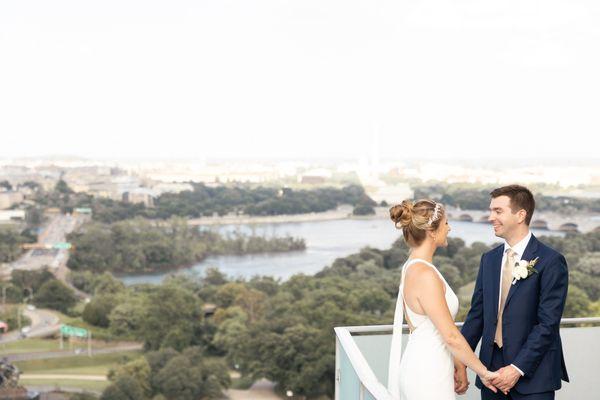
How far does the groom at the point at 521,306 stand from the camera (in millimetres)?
1990

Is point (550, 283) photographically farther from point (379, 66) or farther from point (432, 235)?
point (379, 66)

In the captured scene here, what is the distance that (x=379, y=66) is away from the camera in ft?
142

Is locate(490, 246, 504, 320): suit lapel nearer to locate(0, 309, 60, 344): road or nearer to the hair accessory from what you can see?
the hair accessory

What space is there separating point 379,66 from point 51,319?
76.2ft

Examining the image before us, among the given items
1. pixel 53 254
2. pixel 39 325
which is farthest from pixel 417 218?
pixel 53 254

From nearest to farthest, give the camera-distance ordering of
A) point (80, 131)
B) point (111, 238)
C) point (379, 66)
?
point (111, 238), point (80, 131), point (379, 66)

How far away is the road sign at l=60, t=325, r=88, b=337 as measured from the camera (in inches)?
1094

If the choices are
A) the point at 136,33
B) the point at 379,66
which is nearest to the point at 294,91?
the point at 379,66

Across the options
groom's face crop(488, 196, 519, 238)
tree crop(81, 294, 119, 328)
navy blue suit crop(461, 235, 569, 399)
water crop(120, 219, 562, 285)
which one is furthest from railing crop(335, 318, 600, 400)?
water crop(120, 219, 562, 285)

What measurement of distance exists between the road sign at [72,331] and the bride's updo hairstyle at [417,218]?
27614 mm

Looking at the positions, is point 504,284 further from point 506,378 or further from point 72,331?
point 72,331

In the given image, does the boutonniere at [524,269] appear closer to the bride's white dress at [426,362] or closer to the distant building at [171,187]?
the bride's white dress at [426,362]

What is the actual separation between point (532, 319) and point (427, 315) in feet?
1.00

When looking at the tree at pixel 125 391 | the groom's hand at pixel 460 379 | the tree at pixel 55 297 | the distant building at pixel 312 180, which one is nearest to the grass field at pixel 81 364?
the tree at pixel 125 391
